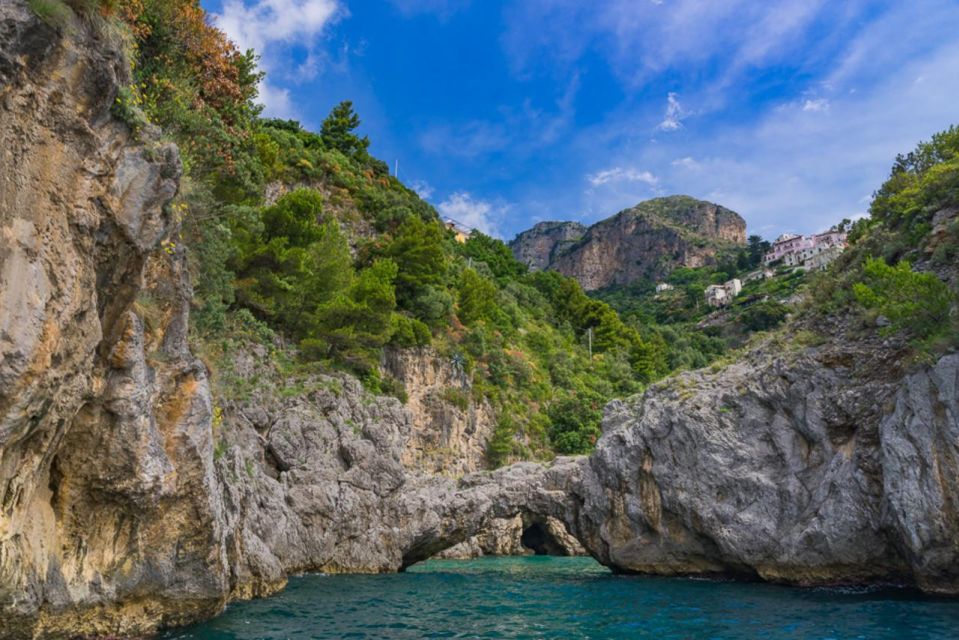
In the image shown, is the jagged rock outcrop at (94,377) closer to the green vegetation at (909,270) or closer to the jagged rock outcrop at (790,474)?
the jagged rock outcrop at (790,474)

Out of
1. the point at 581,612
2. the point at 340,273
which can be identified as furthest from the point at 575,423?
the point at 581,612

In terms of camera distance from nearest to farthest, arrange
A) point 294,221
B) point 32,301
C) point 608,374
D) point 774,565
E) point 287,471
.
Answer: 1. point 32,301
2. point 774,565
3. point 287,471
4. point 294,221
5. point 608,374

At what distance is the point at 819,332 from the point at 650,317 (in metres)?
78.9

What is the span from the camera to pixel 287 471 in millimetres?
22641

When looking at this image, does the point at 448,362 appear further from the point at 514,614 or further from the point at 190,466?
the point at 190,466

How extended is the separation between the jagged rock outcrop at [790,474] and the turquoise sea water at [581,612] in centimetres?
104

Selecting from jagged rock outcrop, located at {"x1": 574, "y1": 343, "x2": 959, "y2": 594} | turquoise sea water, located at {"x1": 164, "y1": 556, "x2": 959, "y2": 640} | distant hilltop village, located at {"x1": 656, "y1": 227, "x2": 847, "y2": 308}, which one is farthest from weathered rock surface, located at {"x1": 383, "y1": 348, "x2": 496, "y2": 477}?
distant hilltop village, located at {"x1": 656, "y1": 227, "x2": 847, "y2": 308}

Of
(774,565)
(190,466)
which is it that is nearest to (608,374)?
(774,565)

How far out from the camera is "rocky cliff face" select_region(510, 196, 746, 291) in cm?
14038

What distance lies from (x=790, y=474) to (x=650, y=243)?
130 m

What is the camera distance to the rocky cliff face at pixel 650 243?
461 feet

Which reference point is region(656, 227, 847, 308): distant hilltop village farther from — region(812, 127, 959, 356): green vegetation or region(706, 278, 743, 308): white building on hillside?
region(812, 127, 959, 356): green vegetation

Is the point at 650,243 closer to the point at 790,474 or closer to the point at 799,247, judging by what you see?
the point at 799,247

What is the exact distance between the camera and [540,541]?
44344 mm
